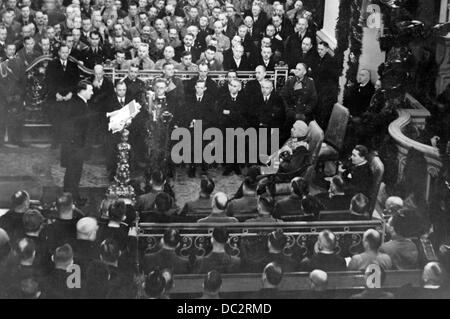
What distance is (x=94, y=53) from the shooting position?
894cm

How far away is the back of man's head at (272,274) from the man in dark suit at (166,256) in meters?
0.77

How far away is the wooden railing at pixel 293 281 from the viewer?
9.11 metres

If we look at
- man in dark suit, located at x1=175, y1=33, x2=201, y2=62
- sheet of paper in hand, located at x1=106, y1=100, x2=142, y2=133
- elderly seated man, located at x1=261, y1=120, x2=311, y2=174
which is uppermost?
man in dark suit, located at x1=175, y1=33, x2=201, y2=62

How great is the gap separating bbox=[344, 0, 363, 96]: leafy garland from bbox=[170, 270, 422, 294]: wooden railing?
1.66 metres

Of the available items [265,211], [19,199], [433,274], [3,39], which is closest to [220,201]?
[265,211]

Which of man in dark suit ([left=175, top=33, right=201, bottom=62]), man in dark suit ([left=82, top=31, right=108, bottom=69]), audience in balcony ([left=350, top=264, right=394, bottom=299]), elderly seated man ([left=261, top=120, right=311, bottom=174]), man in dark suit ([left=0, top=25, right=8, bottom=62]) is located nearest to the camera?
man in dark suit ([left=0, top=25, right=8, bottom=62])

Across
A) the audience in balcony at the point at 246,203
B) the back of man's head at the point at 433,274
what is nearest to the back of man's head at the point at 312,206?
the audience in balcony at the point at 246,203

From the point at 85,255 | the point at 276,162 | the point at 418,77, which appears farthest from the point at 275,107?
the point at 85,255

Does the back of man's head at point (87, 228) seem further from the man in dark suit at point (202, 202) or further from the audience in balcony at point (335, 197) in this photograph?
the audience in balcony at point (335, 197)

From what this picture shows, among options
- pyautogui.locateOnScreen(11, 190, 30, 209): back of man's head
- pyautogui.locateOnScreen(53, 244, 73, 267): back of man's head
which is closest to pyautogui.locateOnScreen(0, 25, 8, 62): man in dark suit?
pyautogui.locateOnScreen(11, 190, 30, 209): back of man's head

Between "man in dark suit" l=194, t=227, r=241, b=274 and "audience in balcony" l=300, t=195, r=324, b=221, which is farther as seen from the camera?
"audience in balcony" l=300, t=195, r=324, b=221

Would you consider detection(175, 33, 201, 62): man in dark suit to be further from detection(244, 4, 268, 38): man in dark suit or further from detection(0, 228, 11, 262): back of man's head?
detection(0, 228, 11, 262): back of man's head

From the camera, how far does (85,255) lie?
355 inches

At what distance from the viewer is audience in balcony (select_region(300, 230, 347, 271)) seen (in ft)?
30.1
